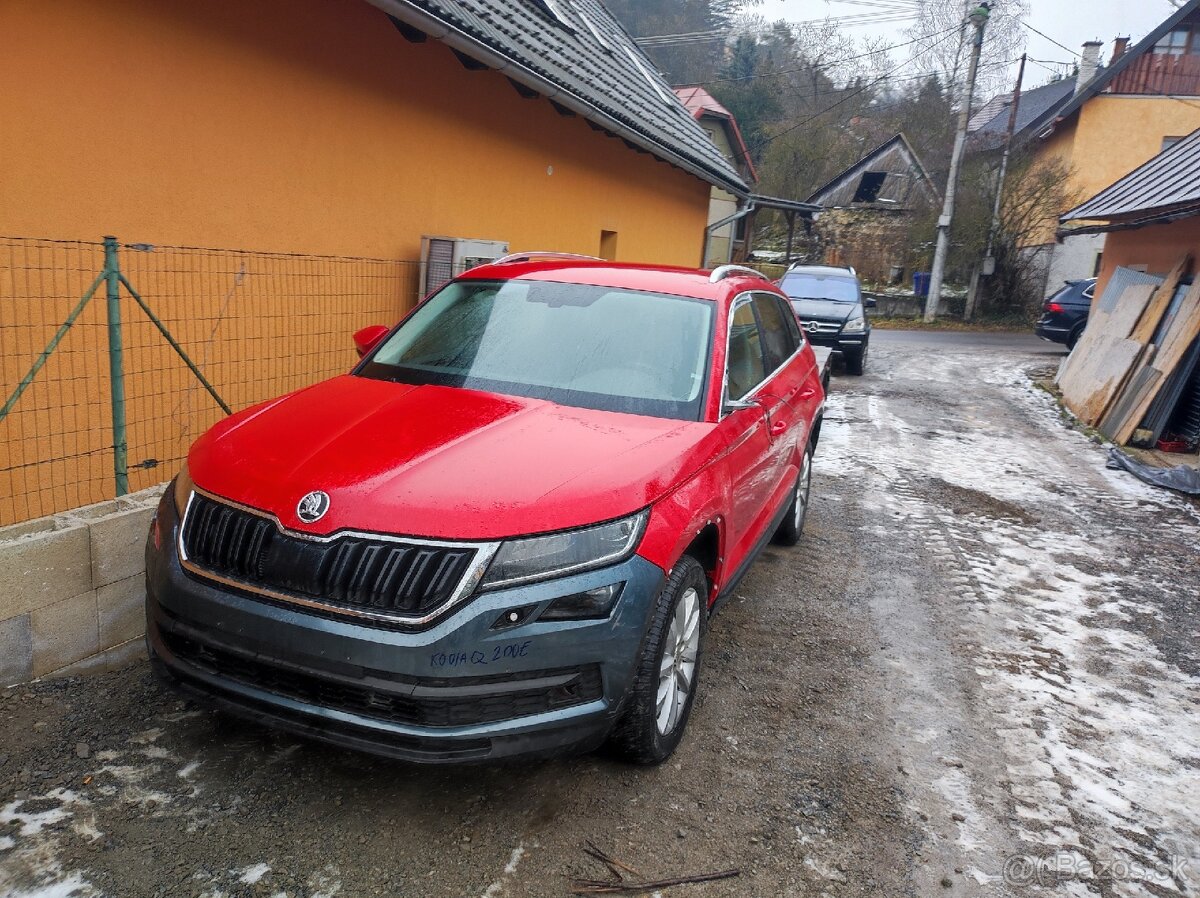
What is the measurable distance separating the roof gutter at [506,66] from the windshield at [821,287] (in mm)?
5475

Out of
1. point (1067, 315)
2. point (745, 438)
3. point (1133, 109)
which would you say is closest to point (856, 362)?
point (1067, 315)

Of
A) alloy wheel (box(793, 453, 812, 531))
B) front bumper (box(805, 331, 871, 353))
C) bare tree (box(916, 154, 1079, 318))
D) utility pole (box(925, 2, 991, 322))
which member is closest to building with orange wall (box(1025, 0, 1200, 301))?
bare tree (box(916, 154, 1079, 318))

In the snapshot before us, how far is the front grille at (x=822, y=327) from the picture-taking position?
14.7 m

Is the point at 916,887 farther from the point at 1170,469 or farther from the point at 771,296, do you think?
the point at 1170,469

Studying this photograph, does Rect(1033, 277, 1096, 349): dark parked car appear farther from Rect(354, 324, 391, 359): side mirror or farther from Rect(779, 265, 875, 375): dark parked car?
Rect(354, 324, 391, 359): side mirror

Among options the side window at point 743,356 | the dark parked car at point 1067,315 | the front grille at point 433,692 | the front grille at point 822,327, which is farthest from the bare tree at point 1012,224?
the front grille at point 433,692

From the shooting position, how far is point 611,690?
2730mm

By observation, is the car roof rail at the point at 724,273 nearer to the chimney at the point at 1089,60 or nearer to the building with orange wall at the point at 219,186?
the building with orange wall at the point at 219,186

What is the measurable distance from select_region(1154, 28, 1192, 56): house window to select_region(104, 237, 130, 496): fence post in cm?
3500

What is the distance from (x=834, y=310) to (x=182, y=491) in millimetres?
13601

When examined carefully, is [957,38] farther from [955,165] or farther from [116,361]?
[116,361]

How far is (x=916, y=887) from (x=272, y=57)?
5.45m

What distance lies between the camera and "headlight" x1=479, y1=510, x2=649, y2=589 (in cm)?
258

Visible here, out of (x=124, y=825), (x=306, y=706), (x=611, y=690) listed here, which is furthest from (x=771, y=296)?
(x=124, y=825)
